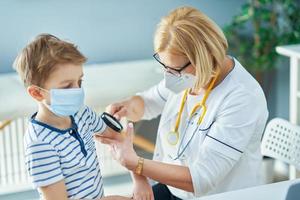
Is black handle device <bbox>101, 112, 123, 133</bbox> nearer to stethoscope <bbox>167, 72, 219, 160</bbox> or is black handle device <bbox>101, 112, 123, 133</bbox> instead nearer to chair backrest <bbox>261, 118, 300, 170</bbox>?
stethoscope <bbox>167, 72, 219, 160</bbox>

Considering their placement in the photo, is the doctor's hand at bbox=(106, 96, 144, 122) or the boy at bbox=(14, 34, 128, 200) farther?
the doctor's hand at bbox=(106, 96, 144, 122)

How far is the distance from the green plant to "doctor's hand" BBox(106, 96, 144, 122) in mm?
1343

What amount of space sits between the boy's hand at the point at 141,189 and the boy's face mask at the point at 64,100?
0.35 meters

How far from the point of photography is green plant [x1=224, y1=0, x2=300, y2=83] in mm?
3453

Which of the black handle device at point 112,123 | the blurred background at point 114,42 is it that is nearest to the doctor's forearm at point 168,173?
the black handle device at point 112,123

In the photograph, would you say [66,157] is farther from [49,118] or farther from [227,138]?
[227,138]

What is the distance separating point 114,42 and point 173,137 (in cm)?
140

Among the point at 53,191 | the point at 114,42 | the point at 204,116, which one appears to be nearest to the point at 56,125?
the point at 53,191

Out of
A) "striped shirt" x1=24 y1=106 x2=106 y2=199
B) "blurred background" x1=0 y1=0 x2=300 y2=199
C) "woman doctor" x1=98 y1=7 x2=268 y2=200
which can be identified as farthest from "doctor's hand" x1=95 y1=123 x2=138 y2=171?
"blurred background" x1=0 y1=0 x2=300 y2=199

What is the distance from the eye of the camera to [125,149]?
190 cm

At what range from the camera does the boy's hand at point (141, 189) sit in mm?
1889

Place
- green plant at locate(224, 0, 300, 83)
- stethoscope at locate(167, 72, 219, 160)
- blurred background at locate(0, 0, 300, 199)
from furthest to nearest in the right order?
green plant at locate(224, 0, 300, 83) < blurred background at locate(0, 0, 300, 199) < stethoscope at locate(167, 72, 219, 160)

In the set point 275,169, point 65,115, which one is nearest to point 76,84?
point 65,115

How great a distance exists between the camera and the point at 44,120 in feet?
5.48
